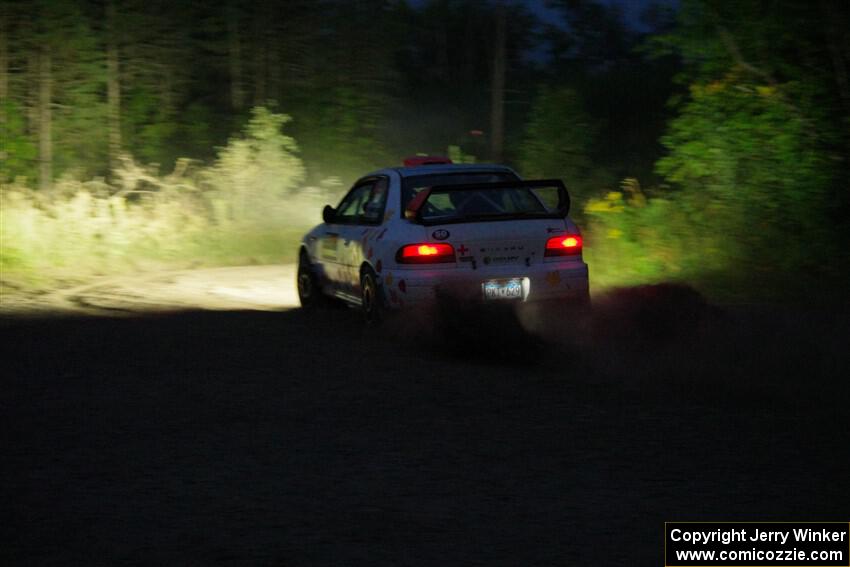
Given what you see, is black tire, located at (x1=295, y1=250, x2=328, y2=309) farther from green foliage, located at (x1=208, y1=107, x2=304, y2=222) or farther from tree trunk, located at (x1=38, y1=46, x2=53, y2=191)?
tree trunk, located at (x1=38, y1=46, x2=53, y2=191)

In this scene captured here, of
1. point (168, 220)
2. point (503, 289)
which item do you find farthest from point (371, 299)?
point (168, 220)

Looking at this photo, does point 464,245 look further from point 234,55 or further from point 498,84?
point 234,55

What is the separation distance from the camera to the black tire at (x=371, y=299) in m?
12.3

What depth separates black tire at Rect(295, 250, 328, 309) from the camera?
14.7 meters

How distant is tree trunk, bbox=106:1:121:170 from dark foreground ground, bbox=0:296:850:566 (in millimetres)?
31529

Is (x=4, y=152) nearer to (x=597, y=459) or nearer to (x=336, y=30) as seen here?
(x=336, y=30)

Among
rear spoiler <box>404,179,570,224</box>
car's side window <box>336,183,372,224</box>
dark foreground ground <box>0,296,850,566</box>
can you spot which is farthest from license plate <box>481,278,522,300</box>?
car's side window <box>336,183,372,224</box>

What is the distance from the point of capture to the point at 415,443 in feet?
25.0

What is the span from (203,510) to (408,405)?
285cm

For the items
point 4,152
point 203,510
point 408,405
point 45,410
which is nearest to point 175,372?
point 45,410

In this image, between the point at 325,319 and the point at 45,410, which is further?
the point at 325,319

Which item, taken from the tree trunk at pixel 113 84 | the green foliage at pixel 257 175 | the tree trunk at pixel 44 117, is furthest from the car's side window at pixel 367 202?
the tree trunk at pixel 113 84

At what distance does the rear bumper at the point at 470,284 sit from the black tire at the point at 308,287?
2755mm

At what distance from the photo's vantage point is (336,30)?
50969 mm
